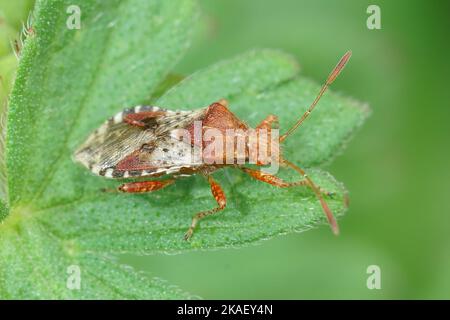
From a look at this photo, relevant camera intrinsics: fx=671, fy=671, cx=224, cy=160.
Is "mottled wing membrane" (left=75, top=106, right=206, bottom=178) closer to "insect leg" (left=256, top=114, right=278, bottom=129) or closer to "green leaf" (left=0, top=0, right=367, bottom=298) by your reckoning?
"green leaf" (left=0, top=0, right=367, bottom=298)

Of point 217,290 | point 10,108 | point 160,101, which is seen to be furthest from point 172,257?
point 10,108

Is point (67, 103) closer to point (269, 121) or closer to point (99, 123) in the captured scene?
point (99, 123)

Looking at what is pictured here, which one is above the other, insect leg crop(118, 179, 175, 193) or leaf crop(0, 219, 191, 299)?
insect leg crop(118, 179, 175, 193)

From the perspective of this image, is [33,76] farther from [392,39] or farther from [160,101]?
[392,39]

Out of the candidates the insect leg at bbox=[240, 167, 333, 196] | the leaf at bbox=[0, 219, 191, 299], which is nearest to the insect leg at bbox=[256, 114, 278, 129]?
the insect leg at bbox=[240, 167, 333, 196]

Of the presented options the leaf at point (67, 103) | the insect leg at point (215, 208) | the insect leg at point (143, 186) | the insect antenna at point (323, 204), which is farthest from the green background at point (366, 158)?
the insect antenna at point (323, 204)

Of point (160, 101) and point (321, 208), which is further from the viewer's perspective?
point (160, 101)
